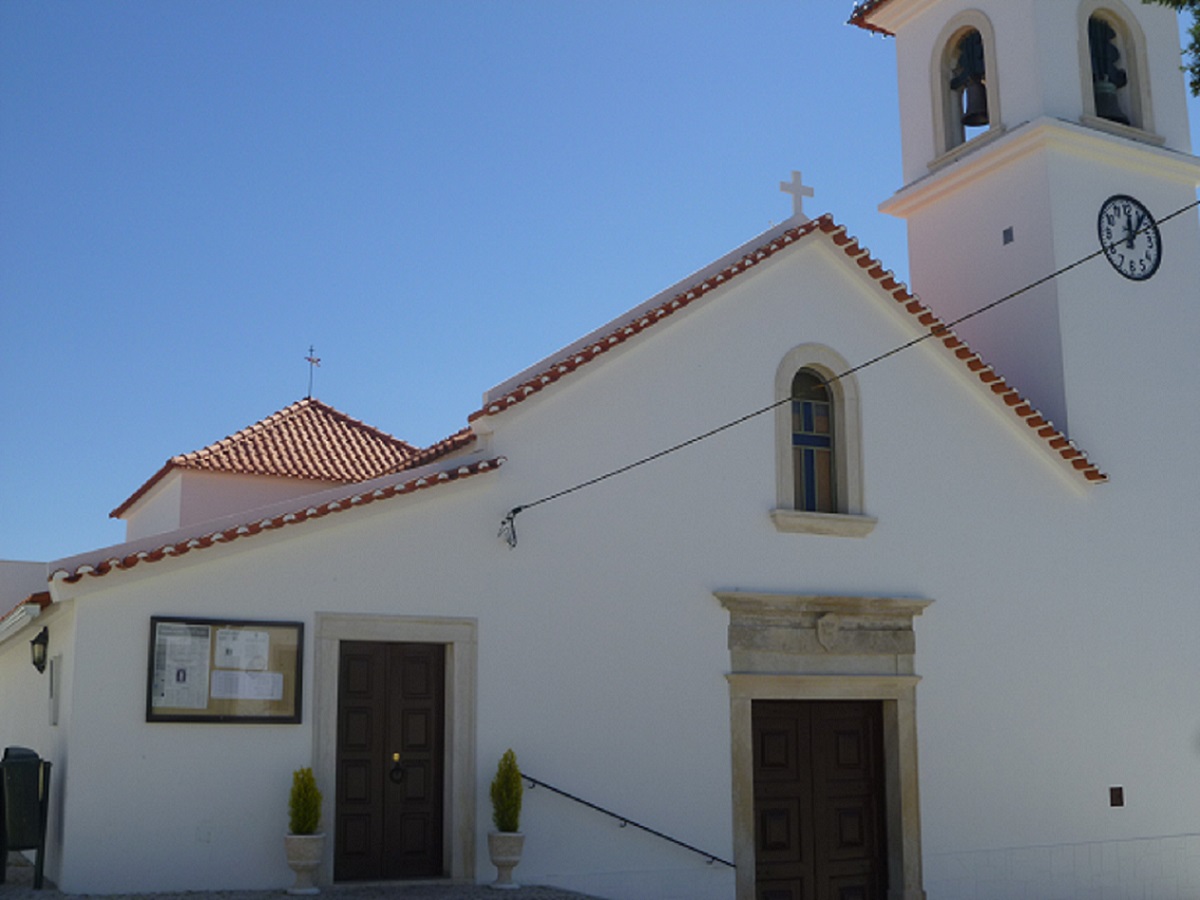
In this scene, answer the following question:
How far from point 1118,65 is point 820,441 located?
25.5ft

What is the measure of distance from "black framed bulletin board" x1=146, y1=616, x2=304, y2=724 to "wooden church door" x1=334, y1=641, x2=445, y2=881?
0.60 m

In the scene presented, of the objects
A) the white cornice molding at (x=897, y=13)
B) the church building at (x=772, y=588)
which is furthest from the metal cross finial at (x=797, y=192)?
the white cornice molding at (x=897, y=13)

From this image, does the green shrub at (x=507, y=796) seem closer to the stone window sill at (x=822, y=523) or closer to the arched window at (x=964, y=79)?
the stone window sill at (x=822, y=523)

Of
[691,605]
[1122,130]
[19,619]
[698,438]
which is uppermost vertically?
[1122,130]

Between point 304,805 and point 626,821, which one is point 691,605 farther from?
point 304,805

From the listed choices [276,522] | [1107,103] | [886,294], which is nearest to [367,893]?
[276,522]

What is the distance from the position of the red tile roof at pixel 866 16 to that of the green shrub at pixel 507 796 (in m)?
13.0

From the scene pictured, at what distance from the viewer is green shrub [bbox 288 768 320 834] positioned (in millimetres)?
11531

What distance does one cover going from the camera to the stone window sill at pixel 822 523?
14.7 meters

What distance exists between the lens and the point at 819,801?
14.7 m

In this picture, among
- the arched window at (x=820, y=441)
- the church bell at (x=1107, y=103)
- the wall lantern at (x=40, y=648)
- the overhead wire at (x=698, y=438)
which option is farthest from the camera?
the church bell at (x=1107, y=103)

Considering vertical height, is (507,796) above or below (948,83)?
below

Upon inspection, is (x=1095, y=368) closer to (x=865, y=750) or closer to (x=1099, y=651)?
(x=1099, y=651)

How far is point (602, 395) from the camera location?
1398cm
